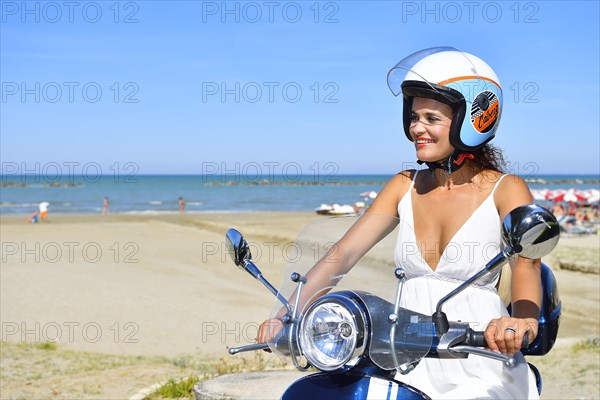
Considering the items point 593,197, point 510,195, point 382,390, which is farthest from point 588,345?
point 593,197

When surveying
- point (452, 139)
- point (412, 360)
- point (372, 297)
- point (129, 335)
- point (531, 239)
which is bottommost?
point (129, 335)

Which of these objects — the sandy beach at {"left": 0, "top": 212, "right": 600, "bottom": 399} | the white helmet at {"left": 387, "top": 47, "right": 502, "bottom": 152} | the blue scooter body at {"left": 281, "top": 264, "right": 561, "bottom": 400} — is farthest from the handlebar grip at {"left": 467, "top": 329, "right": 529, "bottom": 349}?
the sandy beach at {"left": 0, "top": 212, "right": 600, "bottom": 399}

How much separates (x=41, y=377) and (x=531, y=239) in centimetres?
573

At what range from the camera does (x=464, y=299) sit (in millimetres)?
2564

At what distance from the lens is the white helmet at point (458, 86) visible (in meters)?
2.67

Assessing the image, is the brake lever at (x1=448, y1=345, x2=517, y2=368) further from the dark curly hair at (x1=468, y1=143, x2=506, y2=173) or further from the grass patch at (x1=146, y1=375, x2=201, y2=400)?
the grass patch at (x1=146, y1=375, x2=201, y2=400)

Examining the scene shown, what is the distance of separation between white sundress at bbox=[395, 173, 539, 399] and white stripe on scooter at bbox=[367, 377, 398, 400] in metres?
0.38

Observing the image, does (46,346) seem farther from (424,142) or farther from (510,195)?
(510,195)

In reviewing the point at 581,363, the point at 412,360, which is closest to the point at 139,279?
the point at 581,363

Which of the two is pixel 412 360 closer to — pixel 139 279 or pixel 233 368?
pixel 233 368

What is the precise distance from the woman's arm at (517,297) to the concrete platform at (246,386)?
2.63 m

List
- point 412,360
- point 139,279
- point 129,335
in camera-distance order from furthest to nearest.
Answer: point 139,279 < point 129,335 < point 412,360

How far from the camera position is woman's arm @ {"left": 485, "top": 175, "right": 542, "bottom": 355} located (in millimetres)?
1994

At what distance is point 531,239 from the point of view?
6.03 ft
